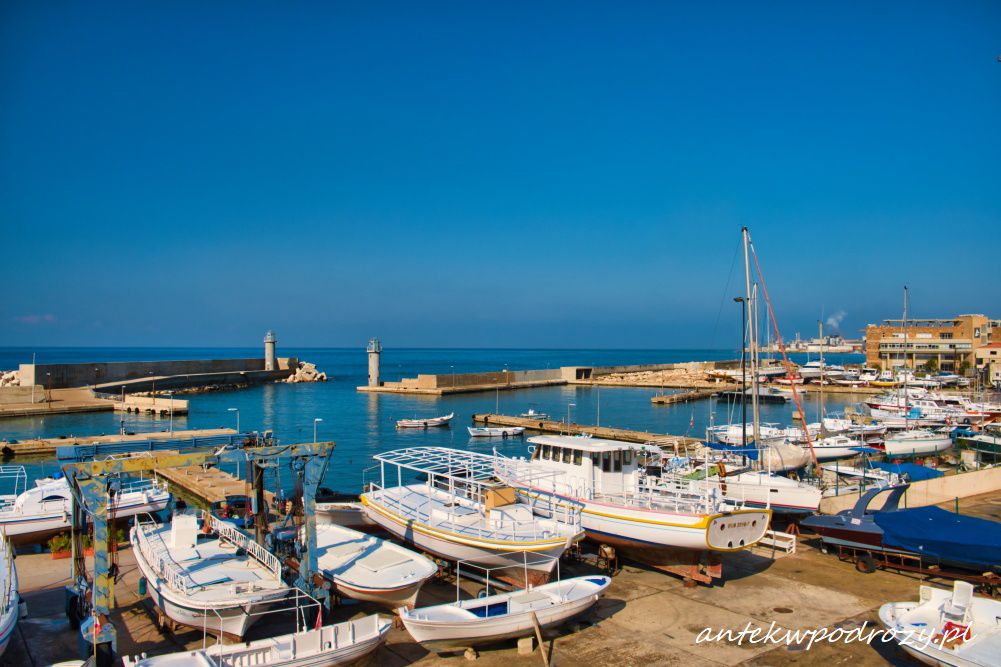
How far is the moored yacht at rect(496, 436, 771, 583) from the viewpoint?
1316 centimetres

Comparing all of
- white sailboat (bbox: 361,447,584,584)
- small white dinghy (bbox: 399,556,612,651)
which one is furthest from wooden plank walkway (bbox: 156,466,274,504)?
small white dinghy (bbox: 399,556,612,651)

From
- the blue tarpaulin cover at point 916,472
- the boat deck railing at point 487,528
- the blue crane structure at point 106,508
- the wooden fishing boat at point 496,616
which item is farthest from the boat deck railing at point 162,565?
the blue tarpaulin cover at point 916,472

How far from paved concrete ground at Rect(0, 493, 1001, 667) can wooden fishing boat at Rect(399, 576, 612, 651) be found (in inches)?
13.0

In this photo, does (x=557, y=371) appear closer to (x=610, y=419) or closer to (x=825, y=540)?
(x=610, y=419)

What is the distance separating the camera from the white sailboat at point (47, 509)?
57.1 feet

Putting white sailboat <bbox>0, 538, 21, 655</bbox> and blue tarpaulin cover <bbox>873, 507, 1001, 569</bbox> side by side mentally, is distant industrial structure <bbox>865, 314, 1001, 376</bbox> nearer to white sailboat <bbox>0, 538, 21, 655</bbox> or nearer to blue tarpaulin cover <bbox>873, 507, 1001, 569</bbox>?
blue tarpaulin cover <bbox>873, 507, 1001, 569</bbox>

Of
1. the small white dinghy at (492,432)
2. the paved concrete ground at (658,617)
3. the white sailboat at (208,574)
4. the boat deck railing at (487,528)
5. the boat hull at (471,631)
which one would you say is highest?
the white sailboat at (208,574)

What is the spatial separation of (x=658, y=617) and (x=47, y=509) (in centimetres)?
1652

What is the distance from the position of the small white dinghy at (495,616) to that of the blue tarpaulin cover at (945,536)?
19.0 ft

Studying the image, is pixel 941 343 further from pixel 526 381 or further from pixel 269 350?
pixel 269 350

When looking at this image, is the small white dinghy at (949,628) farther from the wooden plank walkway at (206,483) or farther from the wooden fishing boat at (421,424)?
the wooden fishing boat at (421,424)

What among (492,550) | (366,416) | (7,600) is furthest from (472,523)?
(366,416)

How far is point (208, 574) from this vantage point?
36.7 ft

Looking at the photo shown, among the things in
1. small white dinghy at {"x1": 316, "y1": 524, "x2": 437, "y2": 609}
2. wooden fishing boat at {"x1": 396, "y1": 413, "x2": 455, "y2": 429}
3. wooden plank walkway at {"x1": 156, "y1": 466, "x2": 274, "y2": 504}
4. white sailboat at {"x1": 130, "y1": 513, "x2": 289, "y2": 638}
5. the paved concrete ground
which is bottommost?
wooden fishing boat at {"x1": 396, "y1": 413, "x2": 455, "y2": 429}
